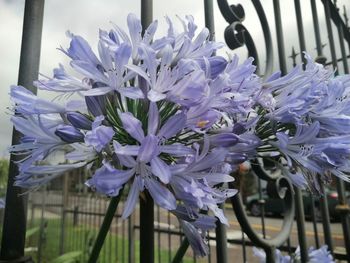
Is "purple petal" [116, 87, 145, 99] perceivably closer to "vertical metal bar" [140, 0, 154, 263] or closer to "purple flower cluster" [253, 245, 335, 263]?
"vertical metal bar" [140, 0, 154, 263]

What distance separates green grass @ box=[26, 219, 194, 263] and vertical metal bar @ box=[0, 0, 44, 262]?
1.85 m

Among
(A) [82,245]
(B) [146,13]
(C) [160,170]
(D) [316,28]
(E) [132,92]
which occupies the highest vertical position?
(D) [316,28]

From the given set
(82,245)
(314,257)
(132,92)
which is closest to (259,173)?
(314,257)

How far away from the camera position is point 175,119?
458 mm

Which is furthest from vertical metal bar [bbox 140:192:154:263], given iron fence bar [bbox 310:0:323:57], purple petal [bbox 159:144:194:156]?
iron fence bar [bbox 310:0:323:57]

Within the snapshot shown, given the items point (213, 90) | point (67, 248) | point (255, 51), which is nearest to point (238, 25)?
point (255, 51)

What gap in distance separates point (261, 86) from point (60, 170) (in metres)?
0.37

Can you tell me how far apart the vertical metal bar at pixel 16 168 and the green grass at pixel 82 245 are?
6.07 ft

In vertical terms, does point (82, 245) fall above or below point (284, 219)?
below

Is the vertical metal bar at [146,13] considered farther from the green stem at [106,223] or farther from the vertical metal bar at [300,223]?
the vertical metal bar at [300,223]

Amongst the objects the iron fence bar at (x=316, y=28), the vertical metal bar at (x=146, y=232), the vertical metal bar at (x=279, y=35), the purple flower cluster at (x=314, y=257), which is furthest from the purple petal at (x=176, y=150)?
the iron fence bar at (x=316, y=28)

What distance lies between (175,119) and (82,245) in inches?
199

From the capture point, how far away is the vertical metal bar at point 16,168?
0.67 meters

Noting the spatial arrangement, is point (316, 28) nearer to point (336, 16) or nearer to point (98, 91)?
point (336, 16)
